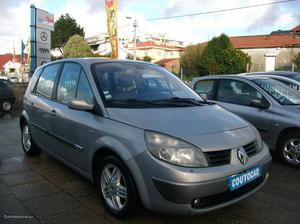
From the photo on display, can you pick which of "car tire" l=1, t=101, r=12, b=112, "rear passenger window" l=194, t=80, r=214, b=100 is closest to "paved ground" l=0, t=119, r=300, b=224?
"rear passenger window" l=194, t=80, r=214, b=100

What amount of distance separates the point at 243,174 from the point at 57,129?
2439mm

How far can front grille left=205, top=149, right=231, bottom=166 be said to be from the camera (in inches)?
120

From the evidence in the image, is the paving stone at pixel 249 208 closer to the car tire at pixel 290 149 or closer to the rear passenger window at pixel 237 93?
the car tire at pixel 290 149

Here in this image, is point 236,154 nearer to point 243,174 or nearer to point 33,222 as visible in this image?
point 243,174

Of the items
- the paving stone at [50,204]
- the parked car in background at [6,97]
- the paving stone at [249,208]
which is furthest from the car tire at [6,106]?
the paving stone at [249,208]

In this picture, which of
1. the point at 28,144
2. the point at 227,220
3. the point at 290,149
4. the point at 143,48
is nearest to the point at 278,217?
the point at 227,220

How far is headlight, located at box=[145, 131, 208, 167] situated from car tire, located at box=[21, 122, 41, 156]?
322cm

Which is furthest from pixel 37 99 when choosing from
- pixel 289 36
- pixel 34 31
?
pixel 289 36

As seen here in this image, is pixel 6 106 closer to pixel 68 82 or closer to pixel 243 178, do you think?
pixel 68 82

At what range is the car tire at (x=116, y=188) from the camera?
3.21 meters

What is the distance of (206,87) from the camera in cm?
701

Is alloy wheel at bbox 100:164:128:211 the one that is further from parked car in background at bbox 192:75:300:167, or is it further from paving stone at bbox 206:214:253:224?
parked car in background at bbox 192:75:300:167

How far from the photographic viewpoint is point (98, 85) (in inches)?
151

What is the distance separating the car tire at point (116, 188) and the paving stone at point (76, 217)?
0.15 m
